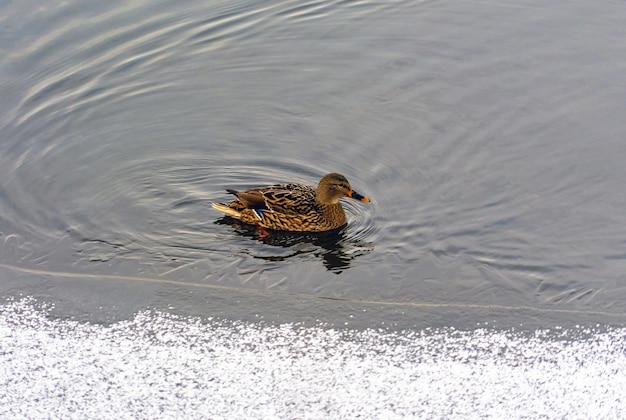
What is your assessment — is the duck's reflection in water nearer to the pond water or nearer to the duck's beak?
the pond water

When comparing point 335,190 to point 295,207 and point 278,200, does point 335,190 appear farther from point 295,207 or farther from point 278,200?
point 278,200

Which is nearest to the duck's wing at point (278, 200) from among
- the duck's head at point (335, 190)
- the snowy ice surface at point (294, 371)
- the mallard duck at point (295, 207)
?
the mallard duck at point (295, 207)

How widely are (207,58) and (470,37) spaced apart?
9.06ft

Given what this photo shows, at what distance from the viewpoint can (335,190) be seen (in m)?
6.59

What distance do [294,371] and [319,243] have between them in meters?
1.72

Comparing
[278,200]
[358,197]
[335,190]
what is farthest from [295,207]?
[358,197]

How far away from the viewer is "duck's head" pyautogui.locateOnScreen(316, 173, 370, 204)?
6.55 metres

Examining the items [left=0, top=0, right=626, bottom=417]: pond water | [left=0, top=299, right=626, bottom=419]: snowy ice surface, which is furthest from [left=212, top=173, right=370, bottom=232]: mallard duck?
[left=0, top=299, right=626, bottom=419]: snowy ice surface

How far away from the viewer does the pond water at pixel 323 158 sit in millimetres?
5605

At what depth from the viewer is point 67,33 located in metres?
9.19

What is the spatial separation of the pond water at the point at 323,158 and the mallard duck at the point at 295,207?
0.41 ft

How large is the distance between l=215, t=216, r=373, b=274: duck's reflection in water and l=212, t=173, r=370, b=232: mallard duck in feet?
0.17

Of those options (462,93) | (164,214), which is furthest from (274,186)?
(462,93)

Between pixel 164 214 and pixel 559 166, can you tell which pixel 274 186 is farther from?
pixel 559 166
